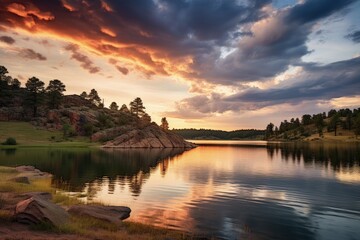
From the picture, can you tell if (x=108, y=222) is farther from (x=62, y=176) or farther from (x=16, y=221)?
(x=62, y=176)

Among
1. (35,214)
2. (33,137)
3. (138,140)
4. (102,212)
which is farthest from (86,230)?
(138,140)

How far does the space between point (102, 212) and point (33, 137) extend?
151 metres

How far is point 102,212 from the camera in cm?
2781

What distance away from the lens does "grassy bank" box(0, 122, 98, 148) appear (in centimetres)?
14838

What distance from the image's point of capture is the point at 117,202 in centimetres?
3828

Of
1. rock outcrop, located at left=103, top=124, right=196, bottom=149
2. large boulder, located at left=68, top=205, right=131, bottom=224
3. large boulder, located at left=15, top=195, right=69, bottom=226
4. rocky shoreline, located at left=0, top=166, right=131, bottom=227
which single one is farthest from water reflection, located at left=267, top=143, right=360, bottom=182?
rock outcrop, located at left=103, top=124, right=196, bottom=149

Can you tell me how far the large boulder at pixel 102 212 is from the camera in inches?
1020

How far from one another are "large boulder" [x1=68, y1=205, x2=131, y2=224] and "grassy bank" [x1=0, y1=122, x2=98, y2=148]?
400 feet

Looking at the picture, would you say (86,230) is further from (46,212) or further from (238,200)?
(238,200)

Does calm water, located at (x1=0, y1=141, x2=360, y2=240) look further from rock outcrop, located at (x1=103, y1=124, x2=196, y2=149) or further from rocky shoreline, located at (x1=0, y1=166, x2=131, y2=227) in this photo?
rock outcrop, located at (x1=103, y1=124, x2=196, y2=149)

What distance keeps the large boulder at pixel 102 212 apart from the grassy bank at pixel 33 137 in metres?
122

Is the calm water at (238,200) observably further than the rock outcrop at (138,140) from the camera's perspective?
No

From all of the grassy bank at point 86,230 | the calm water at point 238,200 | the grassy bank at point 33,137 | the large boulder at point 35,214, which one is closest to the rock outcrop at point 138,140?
the grassy bank at point 33,137

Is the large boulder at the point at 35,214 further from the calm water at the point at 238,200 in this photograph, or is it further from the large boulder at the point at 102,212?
the calm water at the point at 238,200
